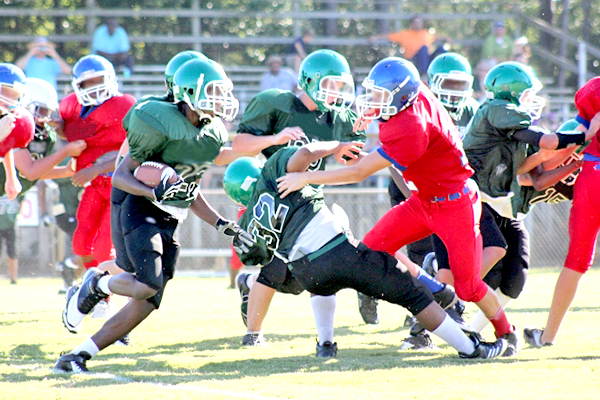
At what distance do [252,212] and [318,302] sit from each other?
797 mm

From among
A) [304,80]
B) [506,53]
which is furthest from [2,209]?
[506,53]

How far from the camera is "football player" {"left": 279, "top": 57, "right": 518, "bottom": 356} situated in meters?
4.31

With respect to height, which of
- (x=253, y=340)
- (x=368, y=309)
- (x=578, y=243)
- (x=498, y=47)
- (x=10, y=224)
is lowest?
(x=10, y=224)

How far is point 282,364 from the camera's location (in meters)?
4.64

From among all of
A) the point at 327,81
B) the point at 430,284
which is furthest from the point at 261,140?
the point at 430,284

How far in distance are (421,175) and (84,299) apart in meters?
2.05

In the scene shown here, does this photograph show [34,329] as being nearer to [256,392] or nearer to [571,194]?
[256,392]

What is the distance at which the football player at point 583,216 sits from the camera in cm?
494

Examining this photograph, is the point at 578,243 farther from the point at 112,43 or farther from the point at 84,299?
the point at 112,43

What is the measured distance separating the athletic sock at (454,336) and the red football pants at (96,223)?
9.49 ft

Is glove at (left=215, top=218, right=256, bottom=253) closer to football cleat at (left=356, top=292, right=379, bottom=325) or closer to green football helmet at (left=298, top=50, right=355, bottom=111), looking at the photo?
green football helmet at (left=298, top=50, right=355, bottom=111)

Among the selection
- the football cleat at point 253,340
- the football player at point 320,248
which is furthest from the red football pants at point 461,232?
the football cleat at point 253,340

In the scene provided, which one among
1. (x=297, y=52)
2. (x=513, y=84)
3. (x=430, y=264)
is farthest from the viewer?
(x=297, y=52)

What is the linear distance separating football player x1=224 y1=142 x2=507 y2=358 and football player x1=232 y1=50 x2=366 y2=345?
2.71 feet
